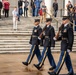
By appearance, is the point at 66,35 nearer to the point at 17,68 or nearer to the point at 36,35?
the point at 36,35

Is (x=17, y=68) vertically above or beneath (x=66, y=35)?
beneath

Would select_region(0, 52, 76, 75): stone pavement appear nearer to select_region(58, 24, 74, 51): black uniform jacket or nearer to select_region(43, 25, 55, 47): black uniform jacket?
select_region(43, 25, 55, 47): black uniform jacket

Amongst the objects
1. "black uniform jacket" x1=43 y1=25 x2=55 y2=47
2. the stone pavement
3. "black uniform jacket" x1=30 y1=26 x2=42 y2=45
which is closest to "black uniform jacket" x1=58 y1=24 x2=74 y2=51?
"black uniform jacket" x1=43 y1=25 x2=55 y2=47

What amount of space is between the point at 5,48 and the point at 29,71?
656cm

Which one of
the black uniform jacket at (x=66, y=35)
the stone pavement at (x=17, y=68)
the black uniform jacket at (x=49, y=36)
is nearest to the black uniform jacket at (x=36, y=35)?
the black uniform jacket at (x=49, y=36)

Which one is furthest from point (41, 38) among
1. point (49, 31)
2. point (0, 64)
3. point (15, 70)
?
point (0, 64)

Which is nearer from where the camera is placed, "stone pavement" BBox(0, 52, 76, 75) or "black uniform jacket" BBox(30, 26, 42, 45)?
"stone pavement" BBox(0, 52, 76, 75)

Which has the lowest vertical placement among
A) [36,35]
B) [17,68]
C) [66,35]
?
[17,68]

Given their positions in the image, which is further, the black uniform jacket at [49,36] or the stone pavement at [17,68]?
the black uniform jacket at [49,36]

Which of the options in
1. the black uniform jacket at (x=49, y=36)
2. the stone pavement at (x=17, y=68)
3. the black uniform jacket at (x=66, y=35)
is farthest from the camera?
the black uniform jacket at (x=49, y=36)

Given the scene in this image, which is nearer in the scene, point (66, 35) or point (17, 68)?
point (66, 35)

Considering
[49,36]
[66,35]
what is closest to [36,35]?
[49,36]

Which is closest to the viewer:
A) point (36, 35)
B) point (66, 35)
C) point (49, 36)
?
point (66, 35)

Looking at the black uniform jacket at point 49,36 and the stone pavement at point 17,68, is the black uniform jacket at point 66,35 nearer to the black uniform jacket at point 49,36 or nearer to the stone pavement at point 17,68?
the black uniform jacket at point 49,36
